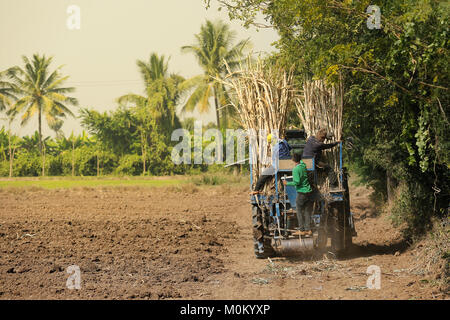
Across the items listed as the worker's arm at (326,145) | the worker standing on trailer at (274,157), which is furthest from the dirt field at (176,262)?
the worker's arm at (326,145)

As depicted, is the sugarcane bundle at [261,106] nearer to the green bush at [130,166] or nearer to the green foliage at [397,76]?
the green foliage at [397,76]

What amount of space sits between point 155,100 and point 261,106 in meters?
35.1

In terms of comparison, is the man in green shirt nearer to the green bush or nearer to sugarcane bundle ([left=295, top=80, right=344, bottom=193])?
sugarcane bundle ([left=295, top=80, right=344, bottom=193])

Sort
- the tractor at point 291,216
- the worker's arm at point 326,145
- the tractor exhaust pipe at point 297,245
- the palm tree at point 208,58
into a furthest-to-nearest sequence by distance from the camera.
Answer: the palm tree at point 208,58 < the tractor at point 291,216 < the worker's arm at point 326,145 < the tractor exhaust pipe at point 297,245

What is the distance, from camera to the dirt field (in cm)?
777

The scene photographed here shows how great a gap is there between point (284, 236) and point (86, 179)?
35343mm

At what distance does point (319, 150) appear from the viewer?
10141 millimetres

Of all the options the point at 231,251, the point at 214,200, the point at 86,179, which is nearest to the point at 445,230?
the point at 231,251

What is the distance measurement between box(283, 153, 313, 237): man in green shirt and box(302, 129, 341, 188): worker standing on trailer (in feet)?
A: 1.03

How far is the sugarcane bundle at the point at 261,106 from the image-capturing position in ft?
36.0

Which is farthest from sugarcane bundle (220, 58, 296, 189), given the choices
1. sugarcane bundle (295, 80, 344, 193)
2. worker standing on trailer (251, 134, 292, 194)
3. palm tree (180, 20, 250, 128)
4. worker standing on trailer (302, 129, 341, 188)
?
palm tree (180, 20, 250, 128)

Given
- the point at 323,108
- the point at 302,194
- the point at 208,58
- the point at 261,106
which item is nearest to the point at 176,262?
the point at 302,194

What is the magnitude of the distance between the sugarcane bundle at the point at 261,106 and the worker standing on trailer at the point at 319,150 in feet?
2.85

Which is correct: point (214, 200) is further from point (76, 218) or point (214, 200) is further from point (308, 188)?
point (308, 188)
